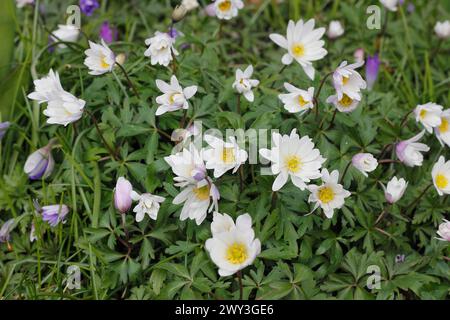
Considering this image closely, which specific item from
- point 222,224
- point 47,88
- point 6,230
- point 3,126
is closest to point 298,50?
point 222,224

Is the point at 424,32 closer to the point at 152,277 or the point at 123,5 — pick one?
the point at 123,5

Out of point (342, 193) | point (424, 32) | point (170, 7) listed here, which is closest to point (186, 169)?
point (342, 193)

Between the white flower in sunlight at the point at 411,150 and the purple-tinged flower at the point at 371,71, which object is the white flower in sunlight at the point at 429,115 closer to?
the white flower in sunlight at the point at 411,150

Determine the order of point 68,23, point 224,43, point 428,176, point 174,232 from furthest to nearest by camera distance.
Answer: point 224,43 → point 68,23 → point 428,176 → point 174,232

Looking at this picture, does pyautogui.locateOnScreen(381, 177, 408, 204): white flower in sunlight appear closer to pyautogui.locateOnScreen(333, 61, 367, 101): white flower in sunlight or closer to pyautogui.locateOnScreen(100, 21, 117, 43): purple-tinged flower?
pyautogui.locateOnScreen(333, 61, 367, 101): white flower in sunlight

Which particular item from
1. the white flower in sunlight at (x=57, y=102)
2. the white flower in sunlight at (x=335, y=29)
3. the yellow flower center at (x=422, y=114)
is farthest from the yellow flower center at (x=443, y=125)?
the white flower in sunlight at (x=57, y=102)

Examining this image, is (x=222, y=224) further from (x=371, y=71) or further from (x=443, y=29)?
(x=443, y=29)
